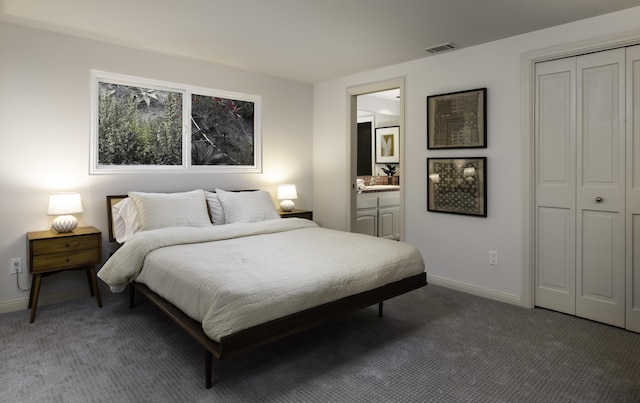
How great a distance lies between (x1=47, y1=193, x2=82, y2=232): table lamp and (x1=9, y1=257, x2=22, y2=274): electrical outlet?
40 centimetres

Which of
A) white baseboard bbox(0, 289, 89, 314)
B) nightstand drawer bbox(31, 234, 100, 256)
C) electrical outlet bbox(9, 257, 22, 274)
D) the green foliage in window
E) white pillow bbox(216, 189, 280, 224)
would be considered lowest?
white baseboard bbox(0, 289, 89, 314)

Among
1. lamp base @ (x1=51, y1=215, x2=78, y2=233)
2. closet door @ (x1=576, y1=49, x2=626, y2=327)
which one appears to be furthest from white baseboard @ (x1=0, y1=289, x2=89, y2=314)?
closet door @ (x1=576, y1=49, x2=626, y2=327)

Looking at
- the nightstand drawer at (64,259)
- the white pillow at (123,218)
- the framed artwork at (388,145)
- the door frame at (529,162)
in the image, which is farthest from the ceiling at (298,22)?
the framed artwork at (388,145)

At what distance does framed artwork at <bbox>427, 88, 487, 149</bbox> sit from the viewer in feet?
12.1

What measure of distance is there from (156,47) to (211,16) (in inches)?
42.4

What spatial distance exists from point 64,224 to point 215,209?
131 cm

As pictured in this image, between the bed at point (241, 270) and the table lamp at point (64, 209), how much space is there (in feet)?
1.16

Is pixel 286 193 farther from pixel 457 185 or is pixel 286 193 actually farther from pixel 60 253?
pixel 60 253

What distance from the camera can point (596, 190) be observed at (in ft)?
10.1

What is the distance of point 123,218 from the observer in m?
3.59

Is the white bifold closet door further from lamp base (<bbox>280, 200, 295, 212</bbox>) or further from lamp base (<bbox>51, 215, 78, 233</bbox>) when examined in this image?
lamp base (<bbox>51, 215, 78, 233</bbox>)

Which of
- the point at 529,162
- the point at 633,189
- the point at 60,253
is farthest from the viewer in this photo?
the point at 529,162

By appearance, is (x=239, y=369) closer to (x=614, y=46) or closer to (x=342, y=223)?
(x=342, y=223)

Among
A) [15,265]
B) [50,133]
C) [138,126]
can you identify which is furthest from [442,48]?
[15,265]
